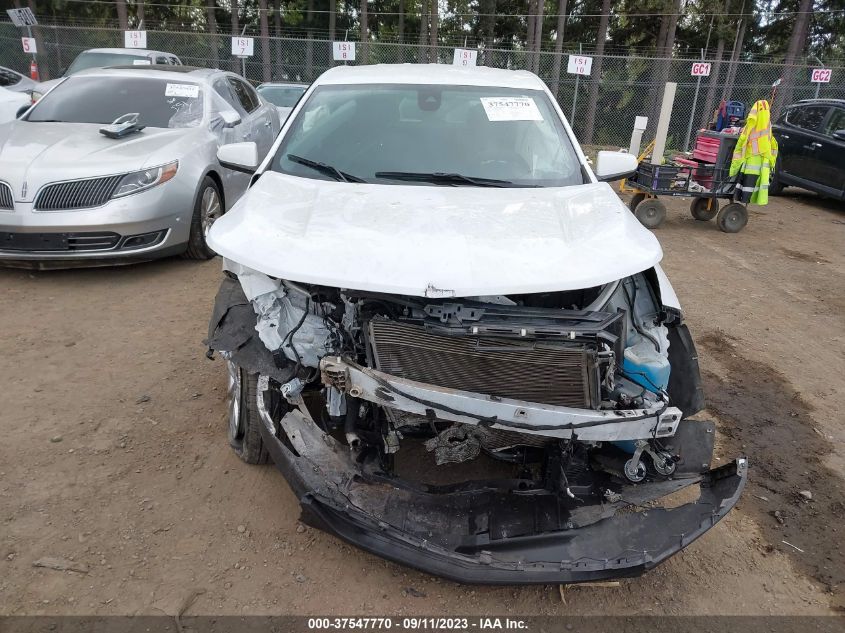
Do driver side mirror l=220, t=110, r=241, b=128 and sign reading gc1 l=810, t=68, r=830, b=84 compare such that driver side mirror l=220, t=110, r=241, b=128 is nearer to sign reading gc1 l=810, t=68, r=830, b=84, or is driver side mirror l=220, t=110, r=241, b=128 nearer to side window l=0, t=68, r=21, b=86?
side window l=0, t=68, r=21, b=86

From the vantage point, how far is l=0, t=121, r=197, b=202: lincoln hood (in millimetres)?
4785

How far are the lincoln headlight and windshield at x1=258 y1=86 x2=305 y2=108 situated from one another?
7.40 m

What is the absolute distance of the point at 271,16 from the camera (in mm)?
30031

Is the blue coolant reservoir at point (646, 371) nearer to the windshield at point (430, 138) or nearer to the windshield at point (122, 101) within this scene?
the windshield at point (430, 138)

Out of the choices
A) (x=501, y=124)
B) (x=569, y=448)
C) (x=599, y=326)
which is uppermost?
(x=501, y=124)

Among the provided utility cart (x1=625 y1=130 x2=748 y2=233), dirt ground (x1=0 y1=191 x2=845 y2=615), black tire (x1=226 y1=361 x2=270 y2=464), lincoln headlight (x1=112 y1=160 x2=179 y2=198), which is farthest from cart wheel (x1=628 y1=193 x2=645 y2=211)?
black tire (x1=226 y1=361 x2=270 y2=464)

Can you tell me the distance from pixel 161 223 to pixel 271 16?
29052mm

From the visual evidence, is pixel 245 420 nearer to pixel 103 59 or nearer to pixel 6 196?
pixel 6 196

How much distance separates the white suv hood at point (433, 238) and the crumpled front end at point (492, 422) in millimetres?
126

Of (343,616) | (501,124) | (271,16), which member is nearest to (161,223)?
(501,124)

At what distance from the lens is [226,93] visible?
6.85 m

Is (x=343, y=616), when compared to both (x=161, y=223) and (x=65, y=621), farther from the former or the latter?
(x=161, y=223)

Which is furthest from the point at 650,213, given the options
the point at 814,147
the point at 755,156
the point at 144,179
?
the point at 144,179

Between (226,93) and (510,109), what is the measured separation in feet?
14.4
